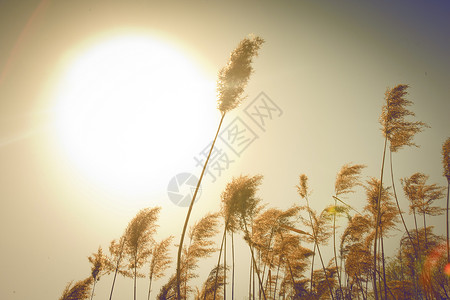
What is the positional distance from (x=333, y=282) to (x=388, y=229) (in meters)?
4.09

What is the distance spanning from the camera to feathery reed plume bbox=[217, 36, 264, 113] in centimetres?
530

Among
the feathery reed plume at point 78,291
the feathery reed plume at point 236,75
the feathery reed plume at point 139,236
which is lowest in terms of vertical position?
the feathery reed plume at point 78,291

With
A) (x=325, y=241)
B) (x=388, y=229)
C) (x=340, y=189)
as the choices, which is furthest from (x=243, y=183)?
(x=388, y=229)

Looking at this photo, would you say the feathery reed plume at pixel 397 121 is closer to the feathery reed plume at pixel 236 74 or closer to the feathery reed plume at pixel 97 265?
the feathery reed plume at pixel 236 74

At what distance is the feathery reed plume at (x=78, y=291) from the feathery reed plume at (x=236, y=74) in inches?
351

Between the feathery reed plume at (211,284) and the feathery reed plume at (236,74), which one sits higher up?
→ the feathery reed plume at (236,74)

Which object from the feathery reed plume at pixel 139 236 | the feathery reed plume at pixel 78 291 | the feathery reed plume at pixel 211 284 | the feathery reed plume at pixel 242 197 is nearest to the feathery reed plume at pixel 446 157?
the feathery reed plume at pixel 242 197

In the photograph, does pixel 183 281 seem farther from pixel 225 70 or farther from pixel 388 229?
pixel 388 229

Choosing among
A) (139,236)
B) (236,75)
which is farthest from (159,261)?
(236,75)

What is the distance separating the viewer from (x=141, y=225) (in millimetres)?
7410

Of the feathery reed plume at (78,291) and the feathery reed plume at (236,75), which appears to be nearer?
the feathery reed plume at (236,75)

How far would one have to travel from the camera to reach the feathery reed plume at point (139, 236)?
24.0 feet

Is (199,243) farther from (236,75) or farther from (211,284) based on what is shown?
(236,75)

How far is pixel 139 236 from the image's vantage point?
24.1ft
